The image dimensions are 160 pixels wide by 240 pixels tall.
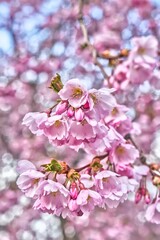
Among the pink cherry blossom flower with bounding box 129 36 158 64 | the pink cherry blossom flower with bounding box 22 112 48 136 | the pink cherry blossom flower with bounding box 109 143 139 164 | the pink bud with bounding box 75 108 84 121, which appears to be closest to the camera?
the pink bud with bounding box 75 108 84 121

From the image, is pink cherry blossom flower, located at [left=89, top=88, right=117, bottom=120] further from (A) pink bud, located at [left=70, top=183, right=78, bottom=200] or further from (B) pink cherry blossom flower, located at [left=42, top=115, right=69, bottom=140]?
(A) pink bud, located at [left=70, top=183, right=78, bottom=200]

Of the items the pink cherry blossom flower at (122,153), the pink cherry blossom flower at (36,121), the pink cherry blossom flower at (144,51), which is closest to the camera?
the pink cherry blossom flower at (36,121)

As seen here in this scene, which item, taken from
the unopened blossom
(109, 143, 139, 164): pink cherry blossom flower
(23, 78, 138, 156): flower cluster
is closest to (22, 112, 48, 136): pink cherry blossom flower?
(23, 78, 138, 156): flower cluster

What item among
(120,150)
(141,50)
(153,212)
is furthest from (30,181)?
(141,50)

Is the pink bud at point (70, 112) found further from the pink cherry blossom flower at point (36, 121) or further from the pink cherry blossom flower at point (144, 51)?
the pink cherry blossom flower at point (144, 51)

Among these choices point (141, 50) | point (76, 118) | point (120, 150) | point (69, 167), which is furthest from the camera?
point (141, 50)

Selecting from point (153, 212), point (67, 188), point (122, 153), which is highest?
point (67, 188)

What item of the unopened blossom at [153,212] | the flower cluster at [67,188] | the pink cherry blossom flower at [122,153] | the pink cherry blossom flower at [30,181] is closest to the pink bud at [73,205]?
the flower cluster at [67,188]

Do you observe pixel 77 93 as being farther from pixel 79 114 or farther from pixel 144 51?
pixel 144 51

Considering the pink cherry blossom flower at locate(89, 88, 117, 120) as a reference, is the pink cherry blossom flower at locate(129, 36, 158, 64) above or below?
below
